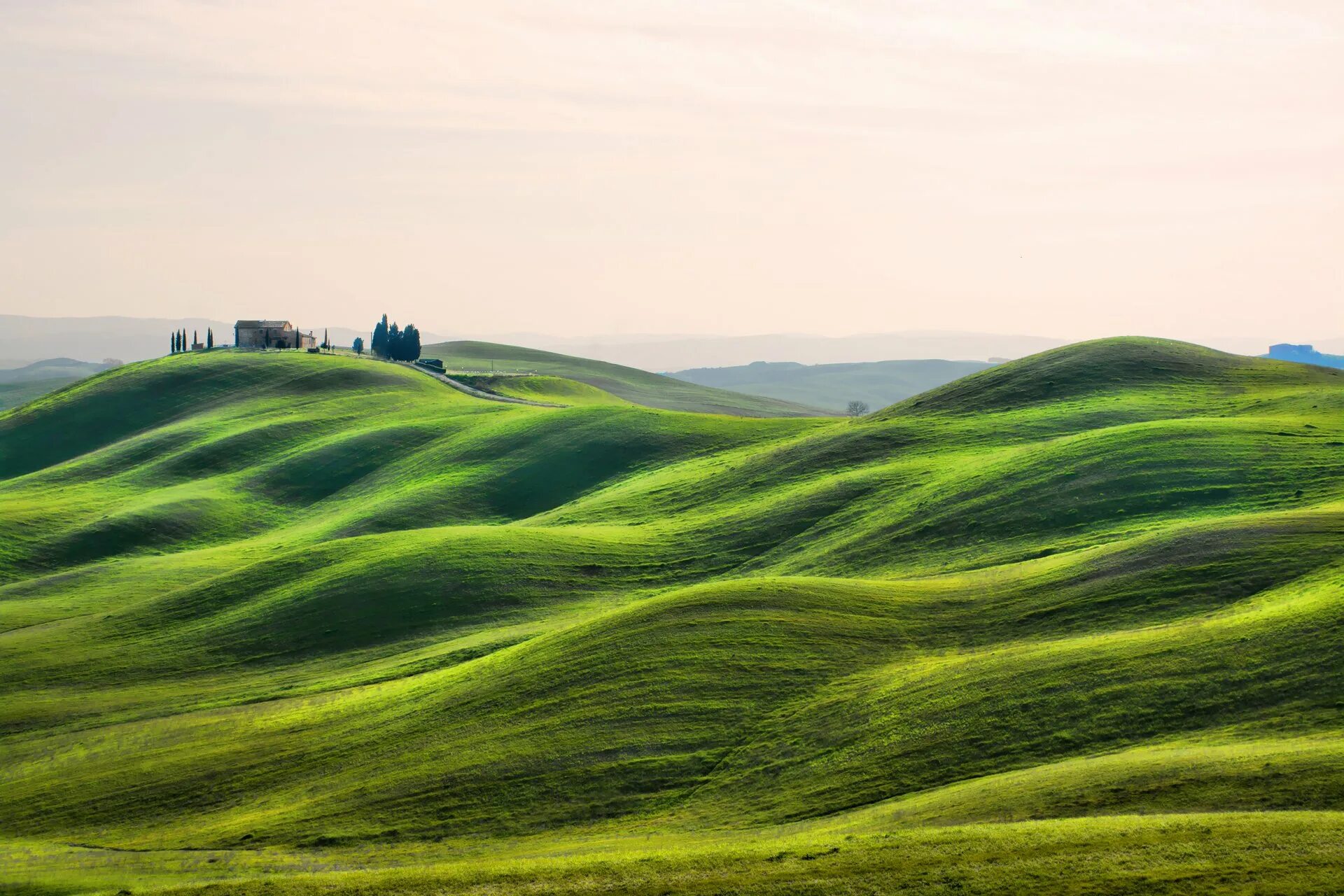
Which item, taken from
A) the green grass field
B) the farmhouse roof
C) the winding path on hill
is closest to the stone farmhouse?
the farmhouse roof

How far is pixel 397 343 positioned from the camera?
192 meters

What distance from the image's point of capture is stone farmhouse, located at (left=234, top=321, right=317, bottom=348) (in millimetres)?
188375

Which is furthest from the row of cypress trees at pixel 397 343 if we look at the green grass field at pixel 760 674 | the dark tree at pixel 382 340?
the green grass field at pixel 760 674

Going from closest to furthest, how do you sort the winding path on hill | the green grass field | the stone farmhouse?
the green grass field → the winding path on hill → the stone farmhouse

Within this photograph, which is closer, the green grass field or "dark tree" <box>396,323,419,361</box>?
the green grass field

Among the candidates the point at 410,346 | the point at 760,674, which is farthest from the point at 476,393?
the point at 760,674

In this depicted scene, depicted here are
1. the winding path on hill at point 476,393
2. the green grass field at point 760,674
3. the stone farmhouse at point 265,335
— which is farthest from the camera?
the stone farmhouse at point 265,335

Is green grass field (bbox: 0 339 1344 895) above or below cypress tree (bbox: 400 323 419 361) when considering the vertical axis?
below

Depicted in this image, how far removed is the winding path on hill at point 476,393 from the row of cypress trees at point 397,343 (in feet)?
34.5

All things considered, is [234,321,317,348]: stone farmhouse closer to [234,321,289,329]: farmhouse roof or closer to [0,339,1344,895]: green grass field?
[234,321,289,329]: farmhouse roof

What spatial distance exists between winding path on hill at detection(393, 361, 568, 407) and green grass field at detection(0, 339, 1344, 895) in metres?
47.8

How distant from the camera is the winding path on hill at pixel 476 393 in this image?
148m

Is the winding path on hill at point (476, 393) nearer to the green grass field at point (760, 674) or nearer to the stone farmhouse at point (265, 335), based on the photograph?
the stone farmhouse at point (265, 335)

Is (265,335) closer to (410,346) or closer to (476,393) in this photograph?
(410,346)
